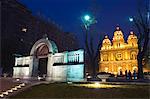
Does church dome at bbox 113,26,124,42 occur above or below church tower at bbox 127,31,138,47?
above

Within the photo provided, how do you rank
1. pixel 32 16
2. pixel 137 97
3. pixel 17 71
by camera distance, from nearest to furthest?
pixel 137 97
pixel 17 71
pixel 32 16

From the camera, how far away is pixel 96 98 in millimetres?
13227

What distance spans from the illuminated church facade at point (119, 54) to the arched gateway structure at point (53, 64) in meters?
38.0

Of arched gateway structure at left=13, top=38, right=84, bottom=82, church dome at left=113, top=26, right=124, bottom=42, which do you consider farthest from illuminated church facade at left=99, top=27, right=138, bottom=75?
arched gateway structure at left=13, top=38, right=84, bottom=82

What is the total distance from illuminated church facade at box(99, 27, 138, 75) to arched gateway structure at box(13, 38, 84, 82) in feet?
125

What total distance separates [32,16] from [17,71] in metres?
28.0

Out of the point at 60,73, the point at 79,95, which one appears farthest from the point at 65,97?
the point at 60,73

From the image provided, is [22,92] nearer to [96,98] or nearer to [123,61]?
[96,98]

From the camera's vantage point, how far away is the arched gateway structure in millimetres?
23234

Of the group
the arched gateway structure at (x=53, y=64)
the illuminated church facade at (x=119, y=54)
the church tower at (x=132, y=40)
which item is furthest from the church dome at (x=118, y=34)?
the arched gateway structure at (x=53, y=64)

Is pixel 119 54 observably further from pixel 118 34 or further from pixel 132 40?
pixel 118 34

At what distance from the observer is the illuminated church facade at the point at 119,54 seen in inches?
2527

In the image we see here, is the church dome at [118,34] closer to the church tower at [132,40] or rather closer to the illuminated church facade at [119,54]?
the illuminated church facade at [119,54]

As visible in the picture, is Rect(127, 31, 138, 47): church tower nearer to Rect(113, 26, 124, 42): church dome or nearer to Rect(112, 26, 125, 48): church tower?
Rect(112, 26, 125, 48): church tower
